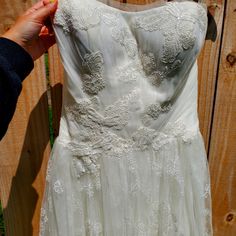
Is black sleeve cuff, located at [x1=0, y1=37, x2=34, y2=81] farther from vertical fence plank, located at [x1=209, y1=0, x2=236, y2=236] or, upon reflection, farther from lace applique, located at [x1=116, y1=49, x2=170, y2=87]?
vertical fence plank, located at [x1=209, y1=0, x2=236, y2=236]

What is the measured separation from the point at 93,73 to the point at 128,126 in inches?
6.1

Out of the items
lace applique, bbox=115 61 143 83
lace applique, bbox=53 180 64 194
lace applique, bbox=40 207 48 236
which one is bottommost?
lace applique, bbox=40 207 48 236

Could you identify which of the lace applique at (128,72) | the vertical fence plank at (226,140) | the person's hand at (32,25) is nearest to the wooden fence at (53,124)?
the vertical fence plank at (226,140)

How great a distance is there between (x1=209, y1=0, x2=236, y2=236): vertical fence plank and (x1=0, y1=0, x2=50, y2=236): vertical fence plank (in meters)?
0.52

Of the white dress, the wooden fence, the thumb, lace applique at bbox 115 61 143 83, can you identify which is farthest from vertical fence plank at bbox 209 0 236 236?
the thumb

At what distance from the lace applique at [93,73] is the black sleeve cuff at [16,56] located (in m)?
0.13

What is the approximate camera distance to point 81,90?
82cm

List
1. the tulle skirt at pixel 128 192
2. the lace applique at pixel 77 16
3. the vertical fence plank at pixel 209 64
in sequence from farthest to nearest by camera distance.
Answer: the vertical fence plank at pixel 209 64
the tulle skirt at pixel 128 192
the lace applique at pixel 77 16

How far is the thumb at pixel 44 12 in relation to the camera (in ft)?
2.55

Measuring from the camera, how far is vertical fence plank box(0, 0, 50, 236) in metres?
1.02

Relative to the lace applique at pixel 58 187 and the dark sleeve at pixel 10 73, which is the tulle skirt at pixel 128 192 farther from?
the dark sleeve at pixel 10 73

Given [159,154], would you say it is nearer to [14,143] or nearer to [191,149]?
[191,149]

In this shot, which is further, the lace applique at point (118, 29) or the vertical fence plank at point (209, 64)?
the vertical fence plank at point (209, 64)

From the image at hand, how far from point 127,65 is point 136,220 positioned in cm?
39
